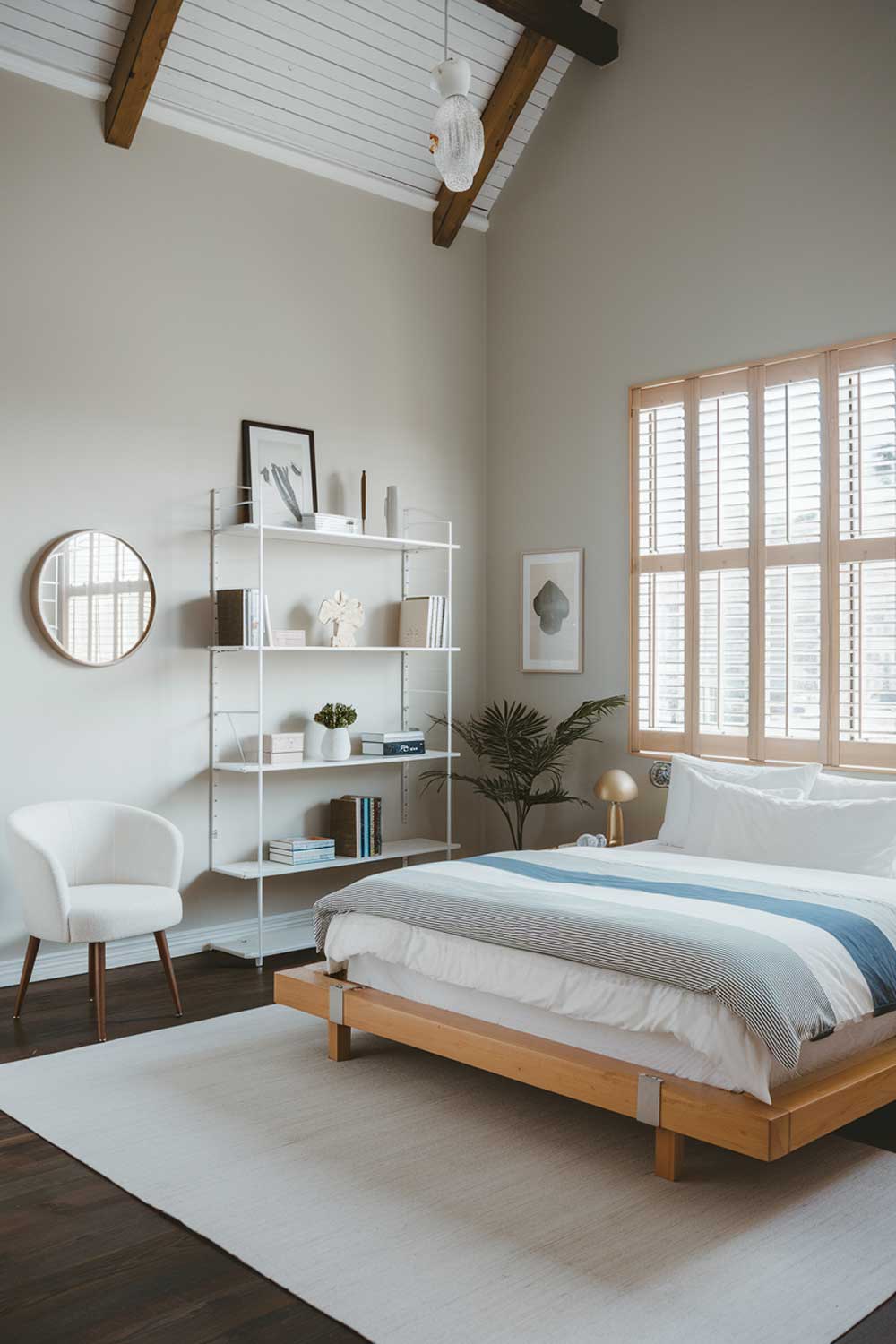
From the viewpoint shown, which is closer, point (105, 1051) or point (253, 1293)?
point (253, 1293)

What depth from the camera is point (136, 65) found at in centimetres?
455

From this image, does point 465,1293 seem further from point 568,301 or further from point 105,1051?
point 568,301

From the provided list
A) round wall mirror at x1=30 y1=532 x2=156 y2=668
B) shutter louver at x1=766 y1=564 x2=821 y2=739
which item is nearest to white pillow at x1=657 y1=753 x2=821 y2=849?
shutter louver at x1=766 y1=564 x2=821 y2=739

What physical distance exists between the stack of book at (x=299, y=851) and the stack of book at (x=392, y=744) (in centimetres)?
51

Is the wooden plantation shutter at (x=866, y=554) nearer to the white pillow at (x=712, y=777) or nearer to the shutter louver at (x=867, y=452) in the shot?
the shutter louver at (x=867, y=452)

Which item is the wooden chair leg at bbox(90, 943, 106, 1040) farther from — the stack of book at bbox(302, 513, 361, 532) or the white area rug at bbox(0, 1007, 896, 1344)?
the stack of book at bbox(302, 513, 361, 532)

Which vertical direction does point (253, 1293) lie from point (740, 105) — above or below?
below

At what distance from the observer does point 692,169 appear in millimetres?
5340

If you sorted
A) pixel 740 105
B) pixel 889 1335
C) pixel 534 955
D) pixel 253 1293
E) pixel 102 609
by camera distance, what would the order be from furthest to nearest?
1. pixel 740 105
2. pixel 102 609
3. pixel 534 955
4. pixel 253 1293
5. pixel 889 1335

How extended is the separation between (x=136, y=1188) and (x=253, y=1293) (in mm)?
567

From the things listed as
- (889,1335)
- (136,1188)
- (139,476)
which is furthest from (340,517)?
(889,1335)

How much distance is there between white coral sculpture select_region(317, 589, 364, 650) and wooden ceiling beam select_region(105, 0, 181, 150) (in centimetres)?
214

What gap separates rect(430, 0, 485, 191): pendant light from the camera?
3.12 m

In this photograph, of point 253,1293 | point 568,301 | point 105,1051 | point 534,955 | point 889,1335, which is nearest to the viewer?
point 889,1335
